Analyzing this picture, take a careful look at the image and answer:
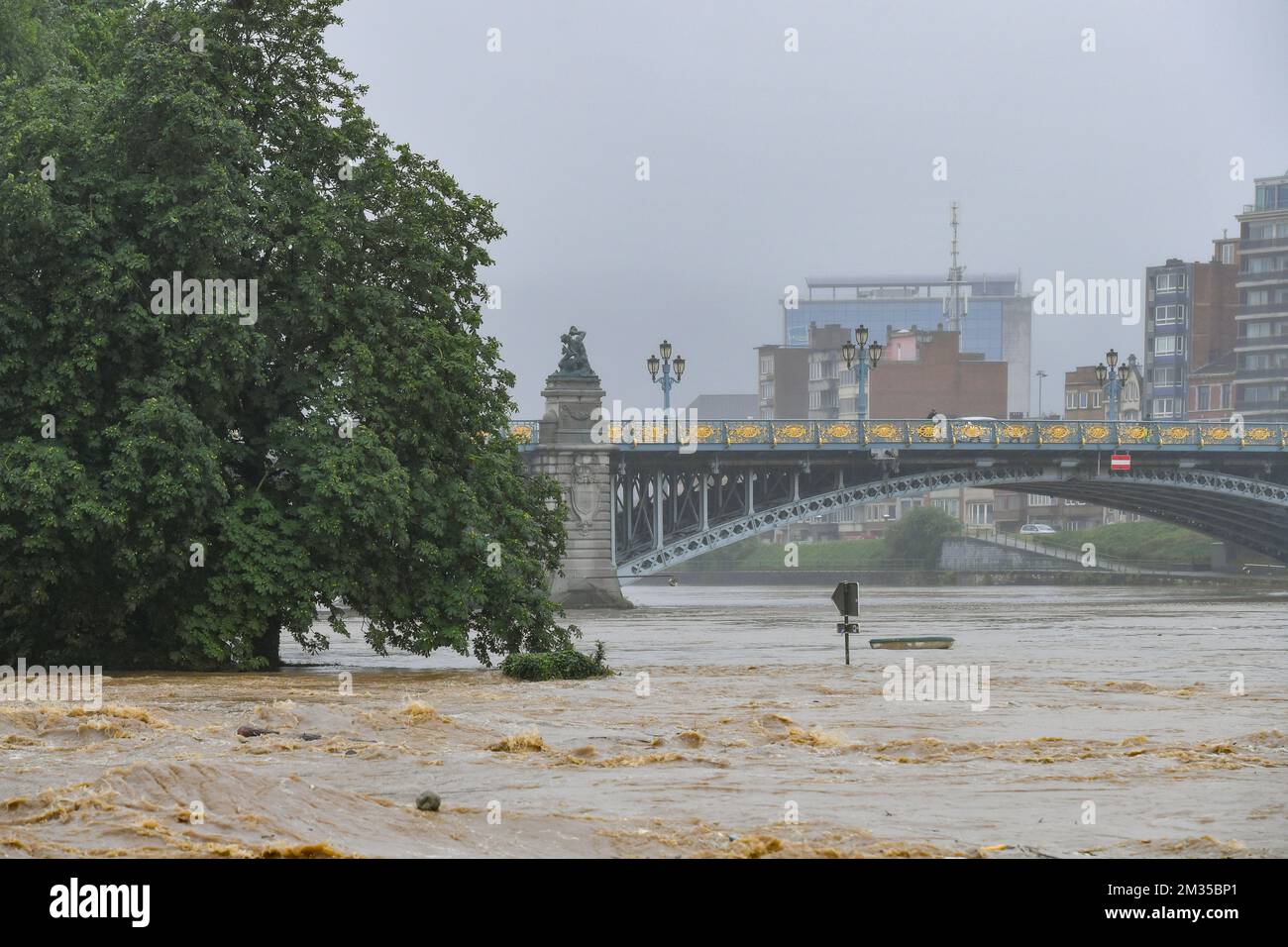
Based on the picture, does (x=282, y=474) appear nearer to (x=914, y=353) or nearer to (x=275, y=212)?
(x=275, y=212)

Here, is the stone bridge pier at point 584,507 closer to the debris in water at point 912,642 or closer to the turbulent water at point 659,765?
the debris in water at point 912,642

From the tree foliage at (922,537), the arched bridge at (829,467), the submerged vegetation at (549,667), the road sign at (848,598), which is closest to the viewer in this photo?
the road sign at (848,598)

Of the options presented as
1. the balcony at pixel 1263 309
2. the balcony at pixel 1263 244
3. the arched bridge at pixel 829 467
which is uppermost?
the balcony at pixel 1263 244

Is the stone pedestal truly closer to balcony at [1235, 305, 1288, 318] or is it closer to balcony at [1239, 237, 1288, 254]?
balcony at [1235, 305, 1288, 318]

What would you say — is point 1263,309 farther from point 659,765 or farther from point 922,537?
point 659,765

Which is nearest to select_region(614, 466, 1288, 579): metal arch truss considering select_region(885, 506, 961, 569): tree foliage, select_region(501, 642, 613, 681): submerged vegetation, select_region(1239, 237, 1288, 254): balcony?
select_region(885, 506, 961, 569): tree foliage

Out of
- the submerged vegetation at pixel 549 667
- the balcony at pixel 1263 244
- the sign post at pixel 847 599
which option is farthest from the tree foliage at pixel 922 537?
the submerged vegetation at pixel 549 667

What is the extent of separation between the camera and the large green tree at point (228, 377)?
97.8ft

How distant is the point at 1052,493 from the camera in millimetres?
93562

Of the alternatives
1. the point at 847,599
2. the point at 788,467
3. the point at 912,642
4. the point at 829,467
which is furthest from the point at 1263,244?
the point at 847,599

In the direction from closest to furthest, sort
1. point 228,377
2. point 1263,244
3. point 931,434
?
point 228,377
point 931,434
point 1263,244

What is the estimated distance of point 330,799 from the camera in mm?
15672

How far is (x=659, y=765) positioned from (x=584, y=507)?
58.5m

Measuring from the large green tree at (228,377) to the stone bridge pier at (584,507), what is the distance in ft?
142
